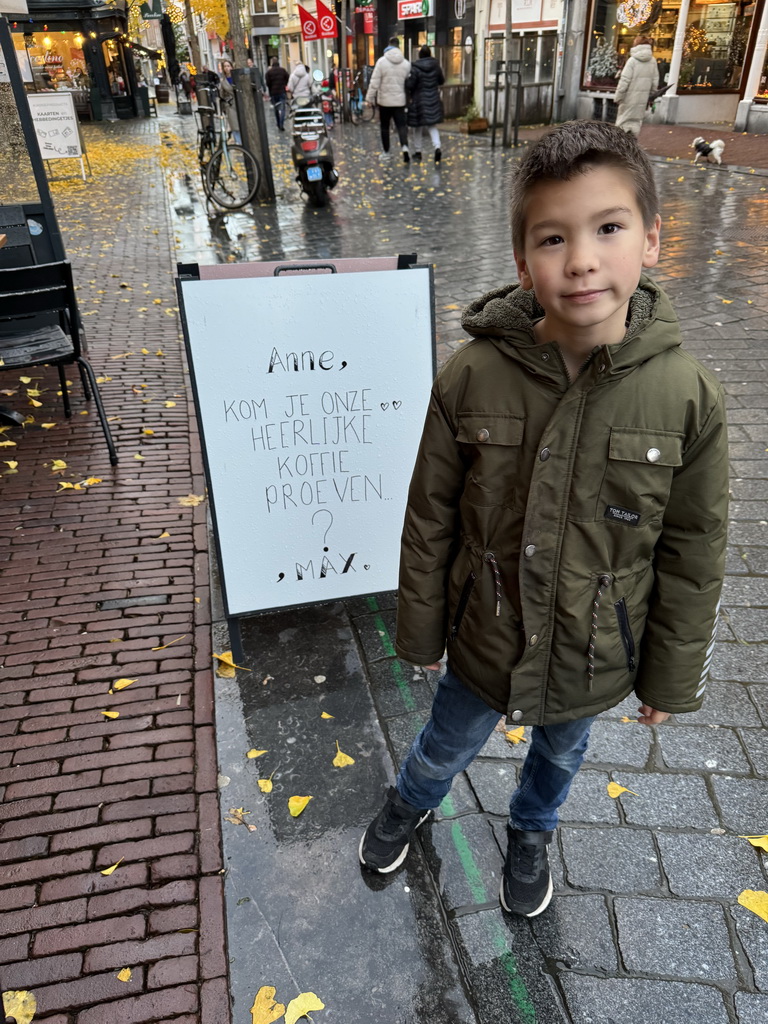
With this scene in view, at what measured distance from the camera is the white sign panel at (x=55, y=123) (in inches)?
472

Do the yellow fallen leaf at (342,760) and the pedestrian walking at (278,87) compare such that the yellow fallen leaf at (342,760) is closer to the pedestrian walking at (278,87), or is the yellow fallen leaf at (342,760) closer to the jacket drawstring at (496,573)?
the jacket drawstring at (496,573)

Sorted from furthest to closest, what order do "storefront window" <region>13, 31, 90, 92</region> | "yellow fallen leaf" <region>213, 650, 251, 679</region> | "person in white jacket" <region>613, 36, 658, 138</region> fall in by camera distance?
1. "storefront window" <region>13, 31, 90, 92</region>
2. "person in white jacket" <region>613, 36, 658, 138</region>
3. "yellow fallen leaf" <region>213, 650, 251, 679</region>

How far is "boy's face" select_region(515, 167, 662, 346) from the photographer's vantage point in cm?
137

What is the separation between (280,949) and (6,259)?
583 cm

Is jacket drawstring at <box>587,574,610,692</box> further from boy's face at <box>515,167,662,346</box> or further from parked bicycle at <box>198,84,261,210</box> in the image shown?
parked bicycle at <box>198,84,261,210</box>

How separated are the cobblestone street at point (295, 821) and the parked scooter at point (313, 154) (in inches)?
333

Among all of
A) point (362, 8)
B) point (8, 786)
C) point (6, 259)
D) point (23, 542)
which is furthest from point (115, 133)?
point (8, 786)

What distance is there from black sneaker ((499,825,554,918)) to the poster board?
1314 centimetres

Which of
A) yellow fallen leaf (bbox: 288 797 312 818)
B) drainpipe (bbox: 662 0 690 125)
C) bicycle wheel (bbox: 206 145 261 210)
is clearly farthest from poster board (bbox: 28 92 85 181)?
drainpipe (bbox: 662 0 690 125)

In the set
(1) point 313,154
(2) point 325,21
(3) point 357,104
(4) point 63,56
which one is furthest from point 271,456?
(4) point 63,56

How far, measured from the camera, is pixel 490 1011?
190cm

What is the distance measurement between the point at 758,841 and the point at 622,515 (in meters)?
1.38

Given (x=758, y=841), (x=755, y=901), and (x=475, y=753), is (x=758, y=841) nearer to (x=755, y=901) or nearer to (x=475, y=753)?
(x=755, y=901)

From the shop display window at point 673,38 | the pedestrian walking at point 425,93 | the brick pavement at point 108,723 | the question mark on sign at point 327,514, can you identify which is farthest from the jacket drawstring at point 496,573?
the shop display window at point 673,38
